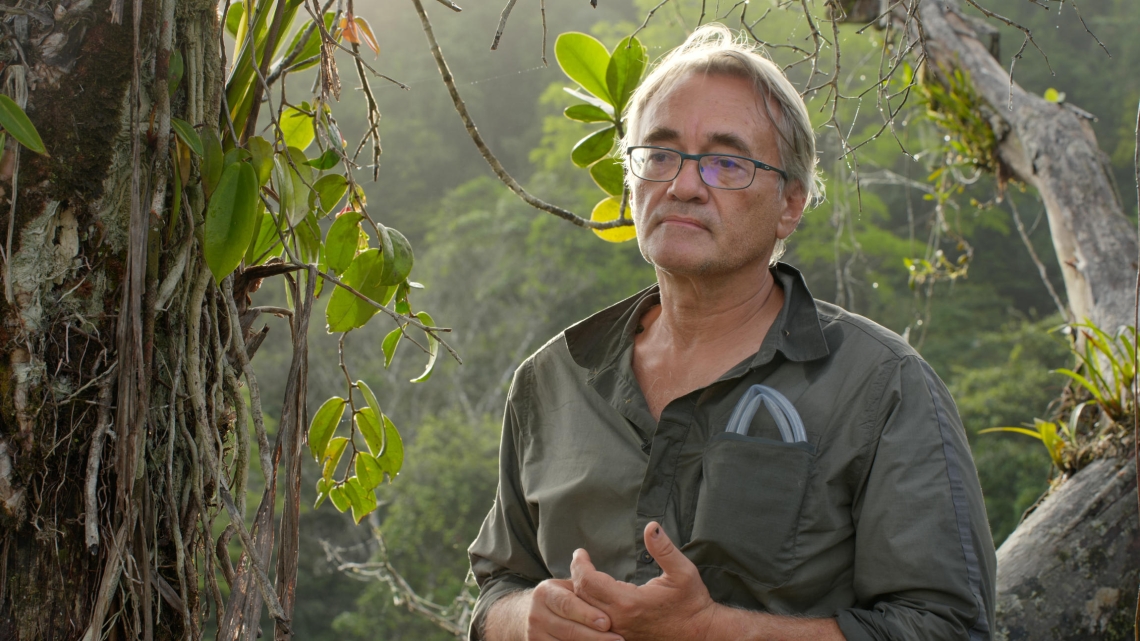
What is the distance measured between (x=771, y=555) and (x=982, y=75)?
6.52 feet

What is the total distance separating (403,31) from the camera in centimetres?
2161

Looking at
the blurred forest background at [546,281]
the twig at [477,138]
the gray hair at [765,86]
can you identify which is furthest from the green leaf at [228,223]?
the blurred forest background at [546,281]

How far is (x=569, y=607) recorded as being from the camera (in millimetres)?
1014

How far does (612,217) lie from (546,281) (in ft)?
46.6

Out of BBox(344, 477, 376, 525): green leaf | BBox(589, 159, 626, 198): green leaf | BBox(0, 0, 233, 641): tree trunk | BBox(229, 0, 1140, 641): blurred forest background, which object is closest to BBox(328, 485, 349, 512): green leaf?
BBox(344, 477, 376, 525): green leaf

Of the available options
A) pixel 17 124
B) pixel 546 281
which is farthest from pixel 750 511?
pixel 546 281

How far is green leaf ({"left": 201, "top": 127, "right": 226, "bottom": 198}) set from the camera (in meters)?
0.78

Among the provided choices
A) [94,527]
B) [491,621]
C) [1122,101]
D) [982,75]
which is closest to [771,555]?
[491,621]

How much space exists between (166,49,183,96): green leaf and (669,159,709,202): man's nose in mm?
673

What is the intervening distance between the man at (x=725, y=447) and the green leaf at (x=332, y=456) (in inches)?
11.4

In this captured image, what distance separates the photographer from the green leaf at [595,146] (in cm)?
143

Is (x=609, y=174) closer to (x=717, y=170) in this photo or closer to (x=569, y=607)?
(x=717, y=170)

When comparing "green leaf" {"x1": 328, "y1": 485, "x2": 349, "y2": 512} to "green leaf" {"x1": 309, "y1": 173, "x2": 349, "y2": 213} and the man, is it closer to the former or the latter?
the man

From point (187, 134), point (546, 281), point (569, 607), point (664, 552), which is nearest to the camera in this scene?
point (187, 134)
